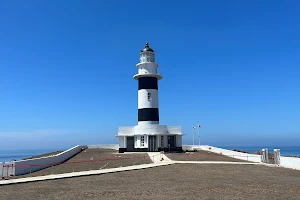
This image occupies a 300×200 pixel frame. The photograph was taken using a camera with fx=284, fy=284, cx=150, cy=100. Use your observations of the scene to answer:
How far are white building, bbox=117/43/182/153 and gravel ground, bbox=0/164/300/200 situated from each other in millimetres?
15361

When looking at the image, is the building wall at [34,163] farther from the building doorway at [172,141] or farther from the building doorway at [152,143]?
the building doorway at [172,141]

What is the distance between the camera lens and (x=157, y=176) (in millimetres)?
14852

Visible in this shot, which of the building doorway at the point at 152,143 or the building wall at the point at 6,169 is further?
the building doorway at the point at 152,143

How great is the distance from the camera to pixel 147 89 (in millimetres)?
32969

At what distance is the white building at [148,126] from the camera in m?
31.6

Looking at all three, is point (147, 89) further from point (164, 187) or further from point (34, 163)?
point (164, 187)

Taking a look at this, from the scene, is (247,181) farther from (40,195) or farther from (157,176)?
(40,195)

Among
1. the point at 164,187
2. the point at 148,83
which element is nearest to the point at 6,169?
the point at 164,187

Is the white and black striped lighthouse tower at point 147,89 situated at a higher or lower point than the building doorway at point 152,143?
higher

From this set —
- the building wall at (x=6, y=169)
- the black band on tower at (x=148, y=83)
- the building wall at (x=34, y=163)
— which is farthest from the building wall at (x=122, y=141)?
the building wall at (x=6, y=169)

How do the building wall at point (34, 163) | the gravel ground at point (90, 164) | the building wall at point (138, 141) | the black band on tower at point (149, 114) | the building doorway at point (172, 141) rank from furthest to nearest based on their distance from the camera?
the building doorway at point (172, 141) → the black band on tower at point (149, 114) → the building wall at point (138, 141) → the gravel ground at point (90, 164) → the building wall at point (34, 163)

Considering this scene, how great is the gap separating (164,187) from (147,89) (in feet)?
71.2

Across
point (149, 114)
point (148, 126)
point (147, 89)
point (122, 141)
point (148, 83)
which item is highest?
point (148, 83)

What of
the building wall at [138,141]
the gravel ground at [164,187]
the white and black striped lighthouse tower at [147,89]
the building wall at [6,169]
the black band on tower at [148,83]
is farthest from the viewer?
the black band on tower at [148,83]
